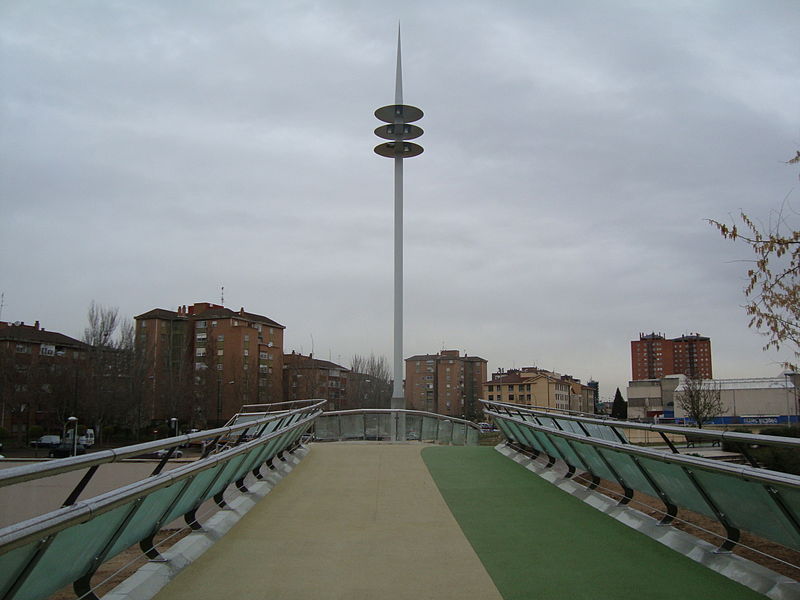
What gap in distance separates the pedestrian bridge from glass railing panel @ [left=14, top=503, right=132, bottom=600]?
0.01 meters

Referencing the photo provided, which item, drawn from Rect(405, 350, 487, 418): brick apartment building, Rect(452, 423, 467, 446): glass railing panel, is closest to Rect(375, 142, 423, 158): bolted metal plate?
Rect(452, 423, 467, 446): glass railing panel

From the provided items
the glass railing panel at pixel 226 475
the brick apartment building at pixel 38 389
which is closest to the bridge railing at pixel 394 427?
the glass railing panel at pixel 226 475

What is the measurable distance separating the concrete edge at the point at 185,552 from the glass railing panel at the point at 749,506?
4.17m

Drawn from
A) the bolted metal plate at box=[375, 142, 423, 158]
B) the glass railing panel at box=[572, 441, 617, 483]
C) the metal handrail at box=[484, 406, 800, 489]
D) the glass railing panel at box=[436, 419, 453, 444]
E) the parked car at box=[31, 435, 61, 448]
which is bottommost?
the parked car at box=[31, 435, 61, 448]

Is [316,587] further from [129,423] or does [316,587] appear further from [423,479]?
[129,423]

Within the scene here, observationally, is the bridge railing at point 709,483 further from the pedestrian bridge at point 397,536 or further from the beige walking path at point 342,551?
the beige walking path at point 342,551

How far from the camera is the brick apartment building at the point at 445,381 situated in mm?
109188

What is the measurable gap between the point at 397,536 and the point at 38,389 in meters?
50.4

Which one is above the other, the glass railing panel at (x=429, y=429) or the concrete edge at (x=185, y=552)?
the glass railing panel at (x=429, y=429)

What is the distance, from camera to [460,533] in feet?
24.2

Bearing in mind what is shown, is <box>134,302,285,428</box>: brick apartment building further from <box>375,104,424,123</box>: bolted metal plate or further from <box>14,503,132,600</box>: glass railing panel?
<box>14,503,132,600</box>: glass railing panel

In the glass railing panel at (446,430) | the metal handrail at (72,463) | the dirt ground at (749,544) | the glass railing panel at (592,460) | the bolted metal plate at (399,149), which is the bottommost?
the dirt ground at (749,544)

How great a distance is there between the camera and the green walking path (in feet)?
17.1

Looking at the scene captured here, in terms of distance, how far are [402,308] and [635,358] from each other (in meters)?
159
